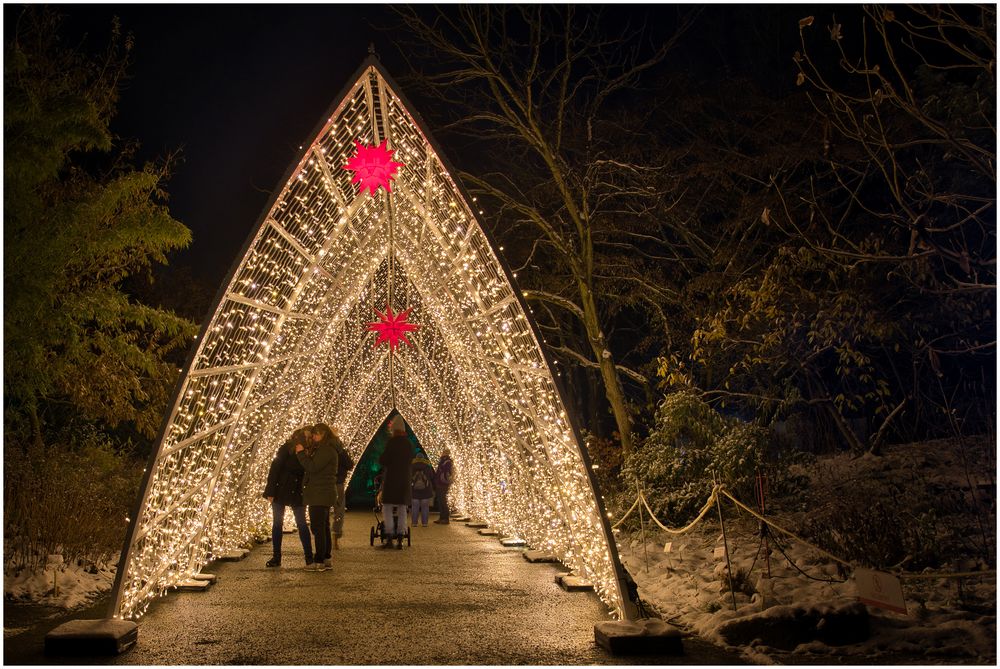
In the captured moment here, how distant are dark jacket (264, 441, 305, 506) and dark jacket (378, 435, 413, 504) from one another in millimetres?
1595

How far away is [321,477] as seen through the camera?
27.7ft

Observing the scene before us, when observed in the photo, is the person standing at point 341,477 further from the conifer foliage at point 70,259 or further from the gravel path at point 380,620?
the conifer foliage at point 70,259

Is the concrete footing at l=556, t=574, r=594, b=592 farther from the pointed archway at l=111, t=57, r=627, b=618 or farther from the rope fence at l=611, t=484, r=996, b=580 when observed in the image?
the rope fence at l=611, t=484, r=996, b=580

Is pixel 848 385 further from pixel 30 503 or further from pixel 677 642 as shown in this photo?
pixel 30 503

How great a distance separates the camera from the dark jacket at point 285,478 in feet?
29.2

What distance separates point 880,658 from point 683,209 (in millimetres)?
12154

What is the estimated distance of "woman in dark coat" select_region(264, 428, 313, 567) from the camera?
344 inches

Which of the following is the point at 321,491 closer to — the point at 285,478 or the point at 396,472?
the point at 285,478

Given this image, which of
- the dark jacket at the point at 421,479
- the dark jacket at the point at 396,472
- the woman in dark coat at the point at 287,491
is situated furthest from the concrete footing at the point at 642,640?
the dark jacket at the point at 421,479

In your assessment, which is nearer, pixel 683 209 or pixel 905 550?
pixel 905 550

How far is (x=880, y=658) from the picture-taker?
15.5ft

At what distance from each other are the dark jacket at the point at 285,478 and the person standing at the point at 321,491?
0.40 m

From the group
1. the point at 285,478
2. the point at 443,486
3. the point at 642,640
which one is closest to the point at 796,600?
the point at 642,640

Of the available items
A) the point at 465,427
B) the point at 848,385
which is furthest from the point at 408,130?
the point at 848,385
